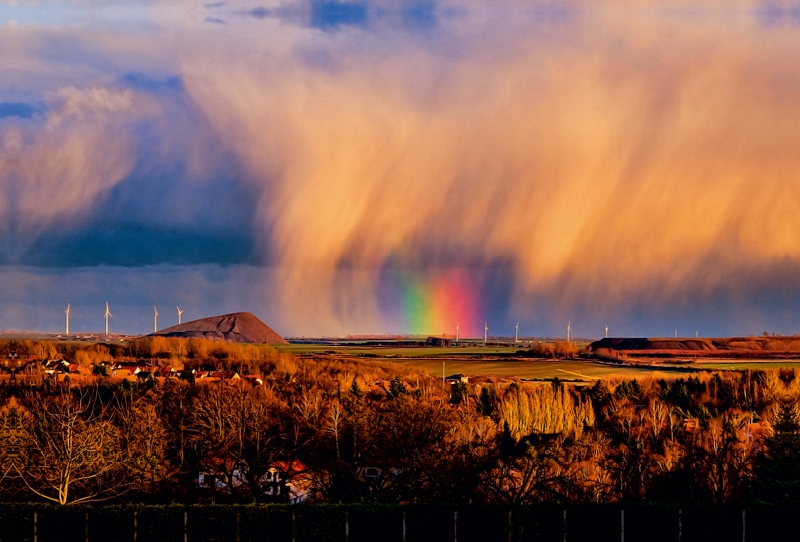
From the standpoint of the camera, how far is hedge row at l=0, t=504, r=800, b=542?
4991cm

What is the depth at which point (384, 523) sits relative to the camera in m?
51.7

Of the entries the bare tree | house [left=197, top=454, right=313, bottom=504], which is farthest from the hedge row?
house [left=197, top=454, right=313, bottom=504]

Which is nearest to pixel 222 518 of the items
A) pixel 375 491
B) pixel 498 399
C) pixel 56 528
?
pixel 56 528

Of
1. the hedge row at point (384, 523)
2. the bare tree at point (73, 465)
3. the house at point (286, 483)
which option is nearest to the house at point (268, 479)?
the house at point (286, 483)

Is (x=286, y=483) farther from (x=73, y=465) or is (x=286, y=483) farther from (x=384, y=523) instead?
(x=384, y=523)

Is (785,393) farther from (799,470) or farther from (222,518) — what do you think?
(222,518)

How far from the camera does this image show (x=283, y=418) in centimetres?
9500

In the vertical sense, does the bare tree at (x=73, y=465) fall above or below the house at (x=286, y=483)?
above

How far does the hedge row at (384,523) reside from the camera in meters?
49.9

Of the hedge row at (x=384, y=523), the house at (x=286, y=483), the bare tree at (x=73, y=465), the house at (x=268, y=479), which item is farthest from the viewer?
the house at (x=268, y=479)

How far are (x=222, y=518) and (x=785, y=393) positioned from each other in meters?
139

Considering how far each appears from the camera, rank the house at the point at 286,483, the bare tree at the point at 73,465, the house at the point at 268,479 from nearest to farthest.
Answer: the bare tree at the point at 73,465 → the house at the point at 286,483 → the house at the point at 268,479

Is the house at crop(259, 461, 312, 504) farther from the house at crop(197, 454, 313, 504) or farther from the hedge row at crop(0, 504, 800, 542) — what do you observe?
the hedge row at crop(0, 504, 800, 542)

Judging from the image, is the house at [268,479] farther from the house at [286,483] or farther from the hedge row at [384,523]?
the hedge row at [384,523]
